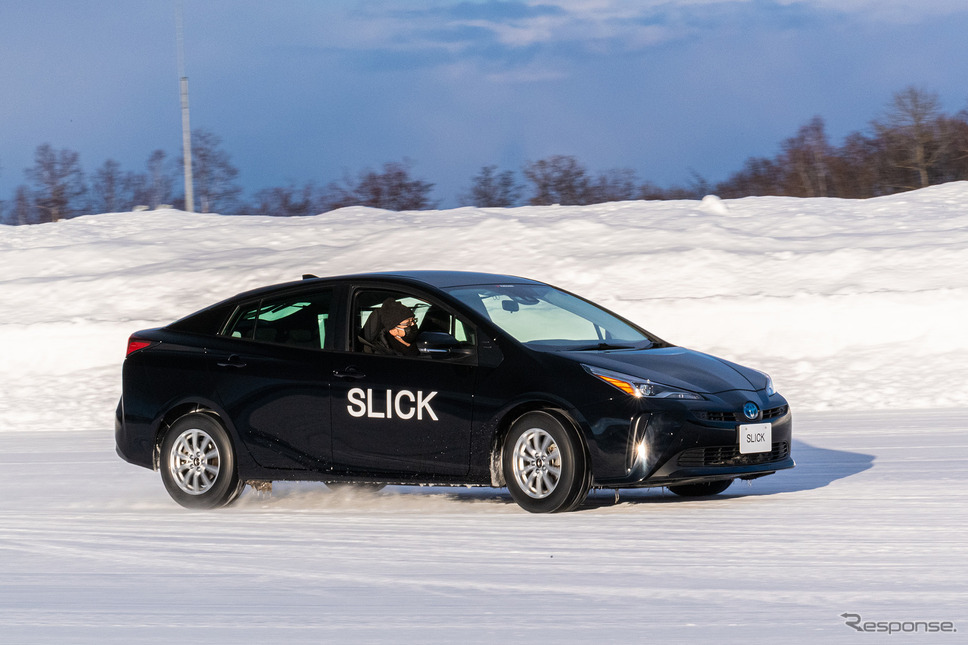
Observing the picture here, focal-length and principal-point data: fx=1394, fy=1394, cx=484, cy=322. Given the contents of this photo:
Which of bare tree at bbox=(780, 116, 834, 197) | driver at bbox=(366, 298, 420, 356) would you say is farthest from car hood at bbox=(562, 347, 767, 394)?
bare tree at bbox=(780, 116, 834, 197)

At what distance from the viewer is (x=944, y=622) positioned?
207 inches

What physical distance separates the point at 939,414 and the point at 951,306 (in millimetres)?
4890

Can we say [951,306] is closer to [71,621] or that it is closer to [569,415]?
[569,415]

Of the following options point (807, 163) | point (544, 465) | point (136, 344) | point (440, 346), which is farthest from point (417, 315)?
point (807, 163)

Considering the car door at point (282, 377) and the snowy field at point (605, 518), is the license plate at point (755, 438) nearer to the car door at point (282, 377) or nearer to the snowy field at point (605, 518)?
the snowy field at point (605, 518)

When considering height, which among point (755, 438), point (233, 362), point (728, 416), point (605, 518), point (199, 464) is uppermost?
point (233, 362)

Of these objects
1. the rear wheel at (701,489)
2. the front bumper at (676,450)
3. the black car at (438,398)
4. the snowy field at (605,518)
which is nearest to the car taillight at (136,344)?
the black car at (438,398)

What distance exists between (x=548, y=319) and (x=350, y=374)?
1340mm

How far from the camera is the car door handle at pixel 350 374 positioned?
8919mm

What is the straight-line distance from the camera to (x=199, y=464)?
9586 mm

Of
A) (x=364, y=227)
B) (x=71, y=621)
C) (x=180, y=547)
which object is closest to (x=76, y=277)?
(x=364, y=227)

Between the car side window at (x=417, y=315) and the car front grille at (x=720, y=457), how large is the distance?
59.1 inches

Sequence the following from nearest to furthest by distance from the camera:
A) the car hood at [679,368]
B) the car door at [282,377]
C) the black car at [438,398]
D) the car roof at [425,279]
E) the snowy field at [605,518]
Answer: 1. the snowy field at [605,518]
2. the black car at [438,398]
3. the car hood at [679,368]
4. the car door at [282,377]
5. the car roof at [425,279]

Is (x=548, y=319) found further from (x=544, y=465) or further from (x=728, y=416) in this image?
(x=728, y=416)
